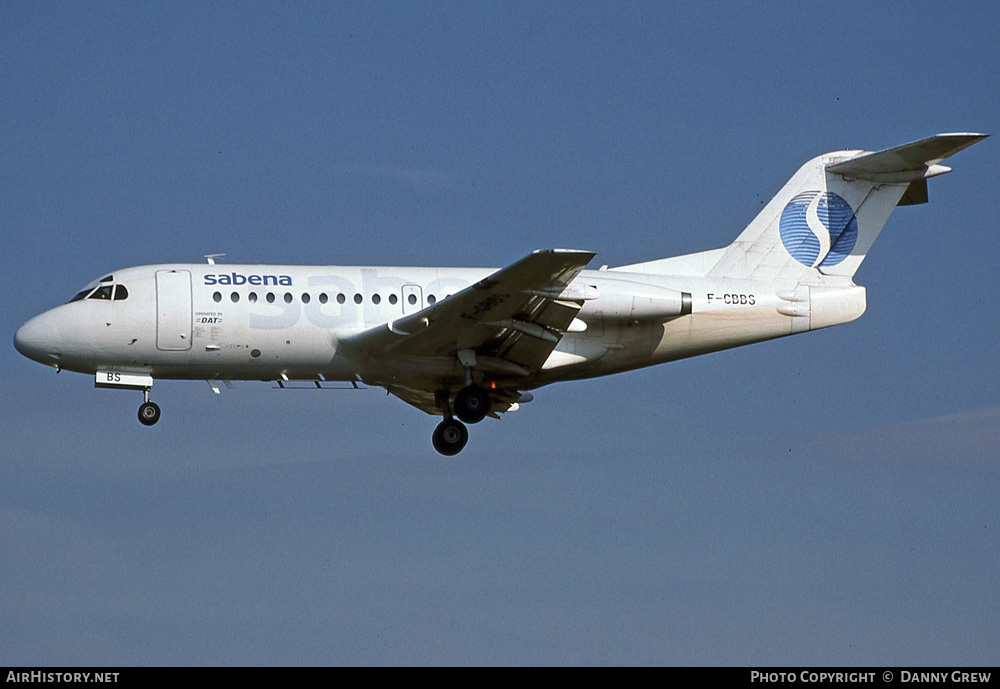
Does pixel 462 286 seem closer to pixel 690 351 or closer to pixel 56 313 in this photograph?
pixel 690 351

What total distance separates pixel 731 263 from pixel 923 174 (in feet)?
16.2

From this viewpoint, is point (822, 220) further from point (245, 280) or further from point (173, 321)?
point (173, 321)

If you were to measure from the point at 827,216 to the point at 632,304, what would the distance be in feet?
21.6

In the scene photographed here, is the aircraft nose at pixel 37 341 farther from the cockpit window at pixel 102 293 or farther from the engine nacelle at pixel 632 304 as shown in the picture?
the engine nacelle at pixel 632 304

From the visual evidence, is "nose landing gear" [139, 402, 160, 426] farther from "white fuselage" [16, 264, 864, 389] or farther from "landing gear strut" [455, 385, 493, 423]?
"landing gear strut" [455, 385, 493, 423]

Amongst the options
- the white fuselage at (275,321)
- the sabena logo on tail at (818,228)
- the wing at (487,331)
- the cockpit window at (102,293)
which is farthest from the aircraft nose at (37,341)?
the sabena logo on tail at (818,228)

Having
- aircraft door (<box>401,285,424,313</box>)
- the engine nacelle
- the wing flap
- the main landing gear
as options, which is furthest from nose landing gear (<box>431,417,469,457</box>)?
the engine nacelle

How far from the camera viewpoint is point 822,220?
36.3 m

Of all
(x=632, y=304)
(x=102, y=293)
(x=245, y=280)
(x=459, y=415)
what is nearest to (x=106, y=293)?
(x=102, y=293)

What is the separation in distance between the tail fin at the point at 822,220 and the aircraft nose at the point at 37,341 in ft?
42.0

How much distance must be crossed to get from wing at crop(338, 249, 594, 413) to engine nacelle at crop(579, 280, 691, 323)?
57 centimetres

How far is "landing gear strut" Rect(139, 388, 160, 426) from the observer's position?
1309 inches

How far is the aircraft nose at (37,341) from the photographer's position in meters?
32.9
